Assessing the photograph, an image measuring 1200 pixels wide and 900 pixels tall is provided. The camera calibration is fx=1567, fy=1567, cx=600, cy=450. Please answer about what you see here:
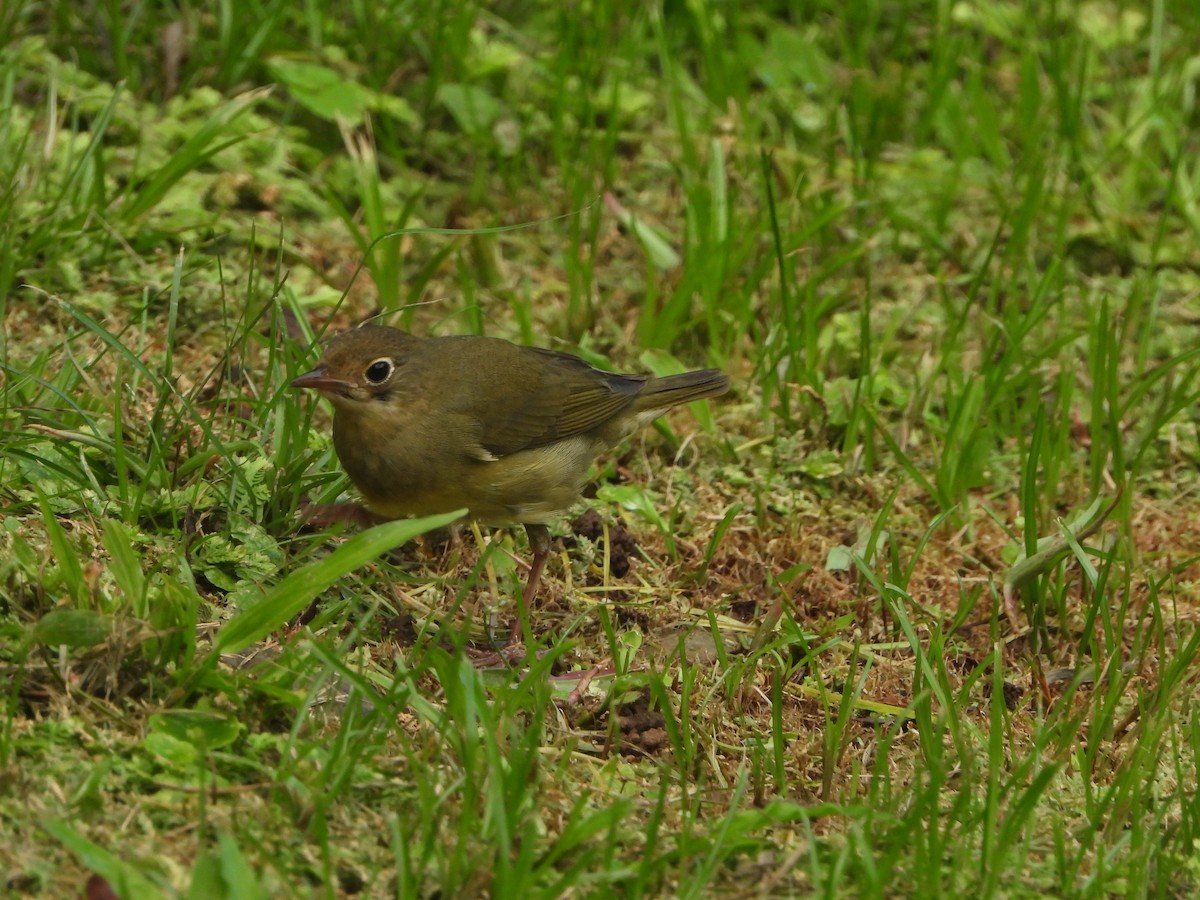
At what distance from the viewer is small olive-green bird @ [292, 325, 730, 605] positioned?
15.4 feet

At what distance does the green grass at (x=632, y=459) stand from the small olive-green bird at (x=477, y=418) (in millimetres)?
209

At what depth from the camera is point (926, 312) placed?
22.1 ft

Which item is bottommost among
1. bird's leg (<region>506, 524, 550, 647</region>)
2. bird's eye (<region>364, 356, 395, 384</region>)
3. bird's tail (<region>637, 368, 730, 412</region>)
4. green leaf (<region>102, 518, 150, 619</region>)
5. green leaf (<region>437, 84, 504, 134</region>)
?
→ bird's leg (<region>506, 524, 550, 647</region>)

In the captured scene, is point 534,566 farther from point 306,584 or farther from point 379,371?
point 306,584

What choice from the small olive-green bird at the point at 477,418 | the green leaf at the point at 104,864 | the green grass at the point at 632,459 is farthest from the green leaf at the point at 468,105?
the green leaf at the point at 104,864

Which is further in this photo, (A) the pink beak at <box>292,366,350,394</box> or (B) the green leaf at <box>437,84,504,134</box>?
(B) the green leaf at <box>437,84,504,134</box>

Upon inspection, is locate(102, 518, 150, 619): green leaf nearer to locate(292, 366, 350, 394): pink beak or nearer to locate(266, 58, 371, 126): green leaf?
locate(292, 366, 350, 394): pink beak

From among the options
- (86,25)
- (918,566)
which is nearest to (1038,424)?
(918,566)

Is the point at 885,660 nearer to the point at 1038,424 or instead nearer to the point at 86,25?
the point at 1038,424

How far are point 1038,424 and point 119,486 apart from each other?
2854mm

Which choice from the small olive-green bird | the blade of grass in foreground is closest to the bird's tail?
the small olive-green bird

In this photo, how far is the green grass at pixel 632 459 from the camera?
356 centimetres

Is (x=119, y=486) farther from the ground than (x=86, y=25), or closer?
closer

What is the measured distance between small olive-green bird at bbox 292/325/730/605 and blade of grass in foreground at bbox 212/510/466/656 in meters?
0.88
